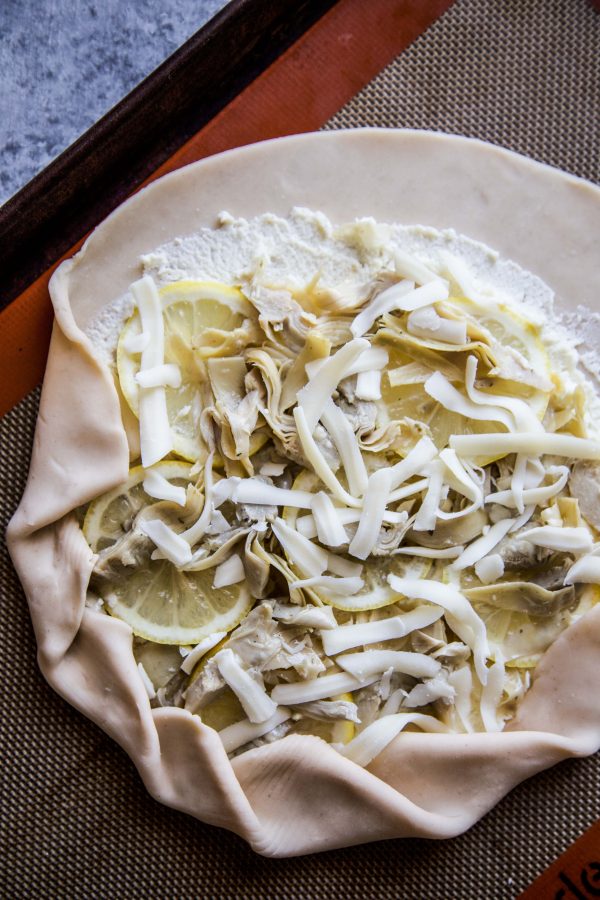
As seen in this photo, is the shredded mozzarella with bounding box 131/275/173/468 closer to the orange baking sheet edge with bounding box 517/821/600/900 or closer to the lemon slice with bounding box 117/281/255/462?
the lemon slice with bounding box 117/281/255/462

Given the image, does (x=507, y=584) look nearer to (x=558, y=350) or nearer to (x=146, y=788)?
(x=558, y=350)

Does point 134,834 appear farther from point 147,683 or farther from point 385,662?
point 385,662

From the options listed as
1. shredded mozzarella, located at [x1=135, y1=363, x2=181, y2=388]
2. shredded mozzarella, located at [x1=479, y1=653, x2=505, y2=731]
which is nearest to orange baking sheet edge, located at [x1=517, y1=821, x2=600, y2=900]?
shredded mozzarella, located at [x1=479, y1=653, x2=505, y2=731]

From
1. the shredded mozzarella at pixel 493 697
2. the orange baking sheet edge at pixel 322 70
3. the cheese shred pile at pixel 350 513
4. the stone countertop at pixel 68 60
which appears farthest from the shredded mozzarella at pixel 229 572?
the stone countertop at pixel 68 60

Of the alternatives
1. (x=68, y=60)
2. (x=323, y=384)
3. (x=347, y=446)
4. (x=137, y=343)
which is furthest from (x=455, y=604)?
(x=68, y=60)

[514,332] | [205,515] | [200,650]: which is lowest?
[200,650]

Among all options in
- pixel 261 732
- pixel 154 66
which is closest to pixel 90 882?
pixel 261 732

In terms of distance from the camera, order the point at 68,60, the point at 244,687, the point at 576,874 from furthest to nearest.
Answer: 1. the point at 68,60
2. the point at 576,874
3. the point at 244,687

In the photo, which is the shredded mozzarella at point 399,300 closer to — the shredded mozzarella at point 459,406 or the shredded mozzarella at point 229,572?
the shredded mozzarella at point 459,406
